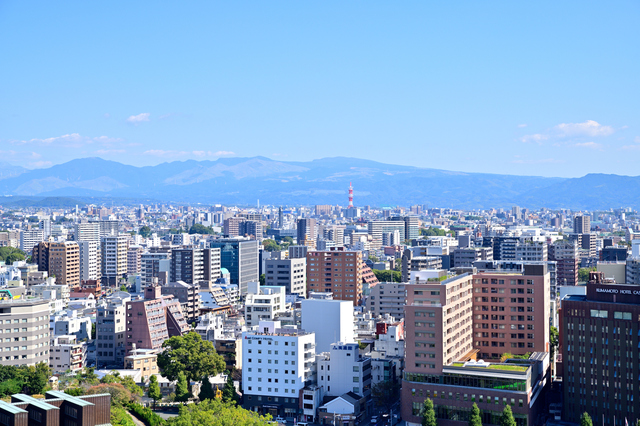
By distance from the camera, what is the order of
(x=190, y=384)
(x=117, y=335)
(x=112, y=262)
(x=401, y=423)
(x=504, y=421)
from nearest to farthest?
(x=504, y=421), (x=401, y=423), (x=190, y=384), (x=117, y=335), (x=112, y=262)

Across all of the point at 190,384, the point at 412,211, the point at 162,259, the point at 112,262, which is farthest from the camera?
the point at 412,211

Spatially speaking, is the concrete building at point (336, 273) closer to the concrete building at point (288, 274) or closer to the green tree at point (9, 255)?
the concrete building at point (288, 274)

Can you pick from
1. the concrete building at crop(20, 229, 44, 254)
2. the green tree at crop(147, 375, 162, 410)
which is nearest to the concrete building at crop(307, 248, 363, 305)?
the green tree at crop(147, 375, 162, 410)

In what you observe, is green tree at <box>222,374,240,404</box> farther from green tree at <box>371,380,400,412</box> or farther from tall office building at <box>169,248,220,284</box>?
tall office building at <box>169,248,220,284</box>

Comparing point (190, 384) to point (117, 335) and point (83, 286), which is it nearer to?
point (117, 335)

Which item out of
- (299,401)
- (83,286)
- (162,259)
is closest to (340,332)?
(299,401)

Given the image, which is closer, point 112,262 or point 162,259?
point 162,259
